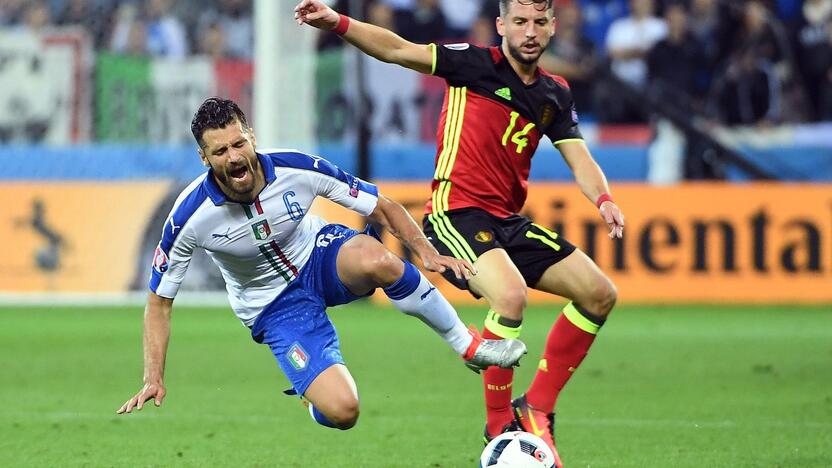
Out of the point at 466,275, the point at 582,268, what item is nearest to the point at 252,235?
the point at 466,275

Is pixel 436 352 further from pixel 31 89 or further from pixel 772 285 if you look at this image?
pixel 31 89

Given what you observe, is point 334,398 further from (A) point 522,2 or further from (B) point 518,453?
(A) point 522,2

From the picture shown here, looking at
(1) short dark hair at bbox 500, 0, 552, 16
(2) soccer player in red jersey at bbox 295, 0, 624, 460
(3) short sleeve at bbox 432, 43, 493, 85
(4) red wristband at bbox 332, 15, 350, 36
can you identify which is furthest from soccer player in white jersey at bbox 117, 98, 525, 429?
(1) short dark hair at bbox 500, 0, 552, 16

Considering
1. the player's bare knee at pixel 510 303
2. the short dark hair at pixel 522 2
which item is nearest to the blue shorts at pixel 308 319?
the player's bare knee at pixel 510 303

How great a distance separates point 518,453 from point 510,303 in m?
0.78

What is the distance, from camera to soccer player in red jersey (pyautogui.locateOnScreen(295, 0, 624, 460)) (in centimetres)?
635

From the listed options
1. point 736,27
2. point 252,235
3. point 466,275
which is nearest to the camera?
point 466,275

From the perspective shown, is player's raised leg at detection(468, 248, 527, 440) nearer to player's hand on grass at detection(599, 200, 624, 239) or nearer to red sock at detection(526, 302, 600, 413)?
red sock at detection(526, 302, 600, 413)

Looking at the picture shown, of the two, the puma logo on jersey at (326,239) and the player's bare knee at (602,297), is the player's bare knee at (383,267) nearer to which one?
the puma logo on jersey at (326,239)

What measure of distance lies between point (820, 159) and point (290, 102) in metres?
5.70

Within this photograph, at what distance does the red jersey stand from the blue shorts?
525 mm

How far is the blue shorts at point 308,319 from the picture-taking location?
20.1 feet

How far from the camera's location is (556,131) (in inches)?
264

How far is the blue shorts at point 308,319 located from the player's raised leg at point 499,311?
0.54 metres
